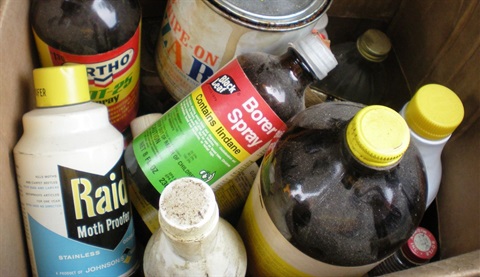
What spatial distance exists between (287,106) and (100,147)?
23cm

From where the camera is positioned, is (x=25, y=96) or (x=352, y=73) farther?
(x=352, y=73)

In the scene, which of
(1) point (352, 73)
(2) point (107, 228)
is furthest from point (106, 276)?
(1) point (352, 73)

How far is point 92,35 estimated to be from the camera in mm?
555

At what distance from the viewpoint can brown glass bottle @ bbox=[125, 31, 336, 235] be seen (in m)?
0.51

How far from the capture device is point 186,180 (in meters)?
0.39

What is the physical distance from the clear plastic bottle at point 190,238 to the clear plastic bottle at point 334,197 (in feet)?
0.19

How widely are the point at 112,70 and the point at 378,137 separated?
390 millimetres

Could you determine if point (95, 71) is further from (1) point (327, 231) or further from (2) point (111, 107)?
(1) point (327, 231)

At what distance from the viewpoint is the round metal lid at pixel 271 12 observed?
540 millimetres

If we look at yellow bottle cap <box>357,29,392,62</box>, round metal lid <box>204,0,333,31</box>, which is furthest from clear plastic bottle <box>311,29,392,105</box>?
round metal lid <box>204,0,333,31</box>

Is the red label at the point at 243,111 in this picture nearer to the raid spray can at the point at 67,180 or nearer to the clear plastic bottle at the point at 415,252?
the raid spray can at the point at 67,180

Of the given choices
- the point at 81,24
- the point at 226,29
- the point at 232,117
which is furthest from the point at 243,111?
the point at 81,24

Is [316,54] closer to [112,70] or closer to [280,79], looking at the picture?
[280,79]

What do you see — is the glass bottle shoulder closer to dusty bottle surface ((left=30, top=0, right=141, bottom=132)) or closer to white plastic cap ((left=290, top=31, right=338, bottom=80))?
white plastic cap ((left=290, top=31, right=338, bottom=80))
